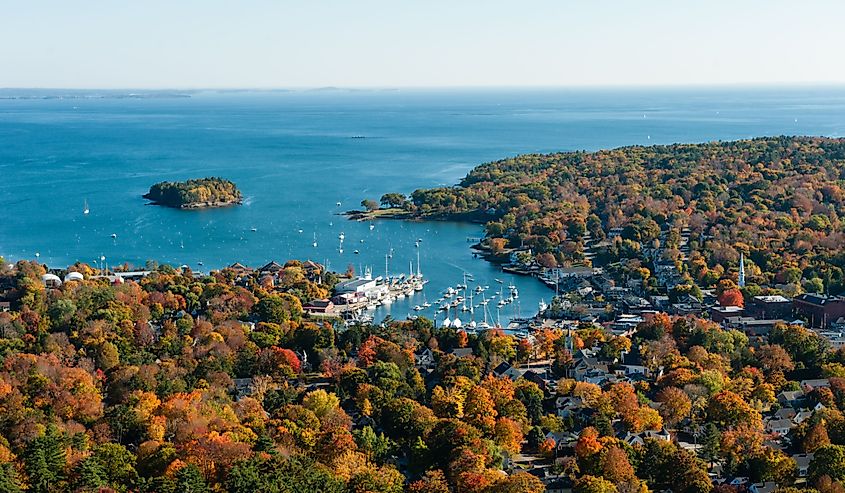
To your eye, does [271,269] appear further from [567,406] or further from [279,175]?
[279,175]

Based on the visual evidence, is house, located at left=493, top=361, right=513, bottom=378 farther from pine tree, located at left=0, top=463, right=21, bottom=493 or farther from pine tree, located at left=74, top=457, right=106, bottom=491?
pine tree, located at left=0, top=463, right=21, bottom=493

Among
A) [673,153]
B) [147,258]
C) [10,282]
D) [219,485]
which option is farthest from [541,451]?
[673,153]

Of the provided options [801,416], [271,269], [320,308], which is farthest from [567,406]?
[271,269]

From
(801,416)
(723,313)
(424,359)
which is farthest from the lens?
(723,313)

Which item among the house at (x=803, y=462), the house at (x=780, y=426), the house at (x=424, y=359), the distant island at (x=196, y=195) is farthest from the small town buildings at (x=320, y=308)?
the distant island at (x=196, y=195)

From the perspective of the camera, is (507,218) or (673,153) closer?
(507,218)

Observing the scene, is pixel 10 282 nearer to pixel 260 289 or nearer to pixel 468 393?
pixel 260 289
